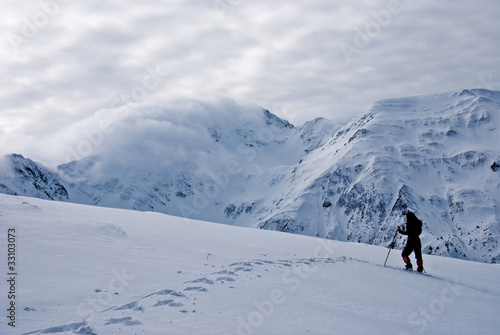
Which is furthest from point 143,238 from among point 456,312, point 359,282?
point 456,312

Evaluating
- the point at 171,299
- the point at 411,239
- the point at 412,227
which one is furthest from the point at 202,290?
the point at 412,227

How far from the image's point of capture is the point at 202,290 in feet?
30.3

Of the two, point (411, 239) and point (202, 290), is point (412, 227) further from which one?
point (202, 290)

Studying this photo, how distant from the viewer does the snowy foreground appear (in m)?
7.20

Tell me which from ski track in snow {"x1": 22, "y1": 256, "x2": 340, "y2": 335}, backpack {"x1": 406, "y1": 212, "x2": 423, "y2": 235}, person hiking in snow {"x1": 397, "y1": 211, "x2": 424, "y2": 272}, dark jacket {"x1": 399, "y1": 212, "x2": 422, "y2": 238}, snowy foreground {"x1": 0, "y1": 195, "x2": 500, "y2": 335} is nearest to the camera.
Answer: ski track in snow {"x1": 22, "y1": 256, "x2": 340, "y2": 335}

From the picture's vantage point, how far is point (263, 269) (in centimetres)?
1234

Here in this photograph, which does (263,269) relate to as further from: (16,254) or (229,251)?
(16,254)

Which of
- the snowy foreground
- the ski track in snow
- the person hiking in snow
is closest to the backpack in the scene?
the person hiking in snow

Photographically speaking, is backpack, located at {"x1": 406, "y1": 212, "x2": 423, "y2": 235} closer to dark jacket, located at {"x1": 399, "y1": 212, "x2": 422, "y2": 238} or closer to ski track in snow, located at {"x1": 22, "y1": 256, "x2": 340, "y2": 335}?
dark jacket, located at {"x1": 399, "y1": 212, "x2": 422, "y2": 238}

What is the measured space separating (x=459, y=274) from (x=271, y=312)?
42.4 feet

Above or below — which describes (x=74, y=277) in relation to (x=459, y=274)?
below

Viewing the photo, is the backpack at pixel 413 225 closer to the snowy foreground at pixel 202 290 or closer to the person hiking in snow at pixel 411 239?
the person hiking in snow at pixel 411 239

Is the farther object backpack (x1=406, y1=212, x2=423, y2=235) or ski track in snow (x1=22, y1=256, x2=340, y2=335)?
backpack (x1=406, y1=212, x2=423, y2=235)

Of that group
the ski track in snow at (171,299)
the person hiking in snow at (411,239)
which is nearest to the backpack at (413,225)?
the person hiking in snow at (411,239)
